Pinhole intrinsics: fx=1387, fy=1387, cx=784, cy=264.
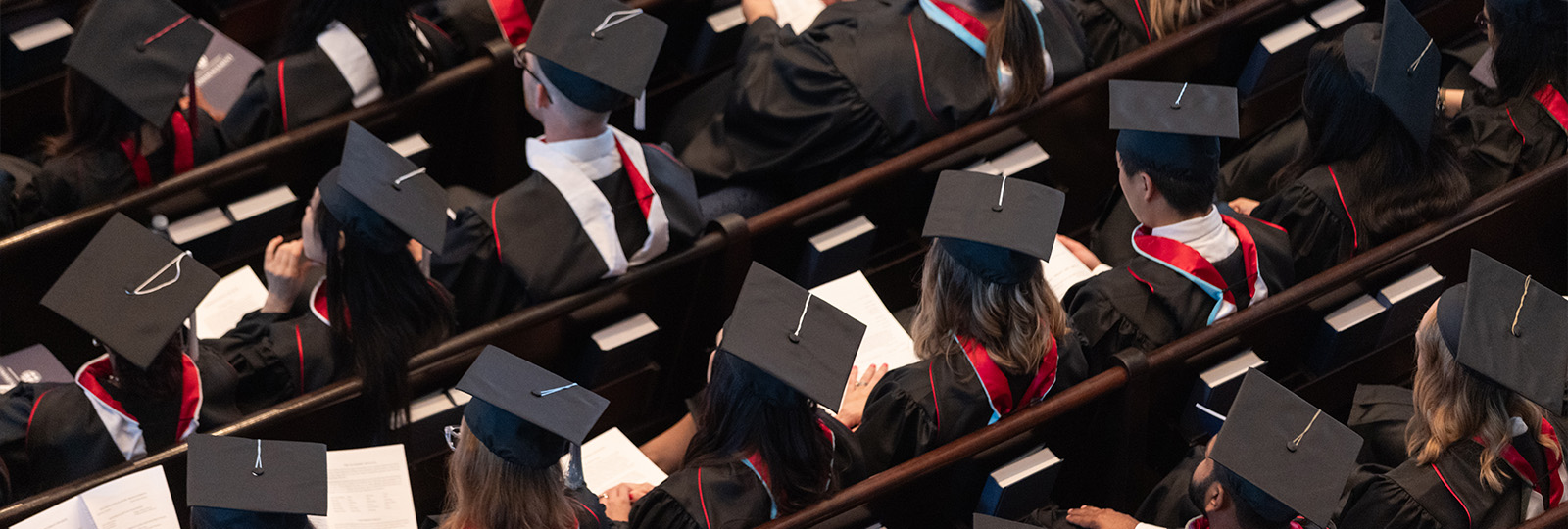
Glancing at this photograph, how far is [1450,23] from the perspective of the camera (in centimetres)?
476

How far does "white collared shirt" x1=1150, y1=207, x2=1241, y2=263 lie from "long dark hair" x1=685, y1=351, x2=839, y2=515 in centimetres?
108

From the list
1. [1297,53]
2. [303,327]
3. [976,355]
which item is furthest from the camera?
[1297,53]

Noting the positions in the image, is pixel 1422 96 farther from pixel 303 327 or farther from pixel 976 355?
pixel 303 327

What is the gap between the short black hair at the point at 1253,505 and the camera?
2.74 m

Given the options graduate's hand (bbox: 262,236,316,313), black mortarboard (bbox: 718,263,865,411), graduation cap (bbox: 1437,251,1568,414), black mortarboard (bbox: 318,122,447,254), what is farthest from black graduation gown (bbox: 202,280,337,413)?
graduation cap (bbox: 1437,251,1568,414)

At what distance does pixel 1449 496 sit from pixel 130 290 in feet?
9.27

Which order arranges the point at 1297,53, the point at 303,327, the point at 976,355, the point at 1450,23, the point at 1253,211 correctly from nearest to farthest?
the point at 976,355 → the point at 303,327 → the point at 1253,211 → the point at 1297,53 → the point at 1450,23

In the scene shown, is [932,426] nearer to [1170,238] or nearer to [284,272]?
[1170,238]

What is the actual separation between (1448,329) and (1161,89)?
0.89 metres

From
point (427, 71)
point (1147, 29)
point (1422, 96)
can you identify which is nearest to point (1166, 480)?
point (1422, 96)

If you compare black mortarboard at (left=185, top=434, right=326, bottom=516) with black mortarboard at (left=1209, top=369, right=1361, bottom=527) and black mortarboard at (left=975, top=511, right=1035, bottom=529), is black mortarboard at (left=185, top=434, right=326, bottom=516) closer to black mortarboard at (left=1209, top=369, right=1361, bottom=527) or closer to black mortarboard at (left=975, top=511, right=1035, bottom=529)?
black mortarboard at (left=975, top=511, right=1035, bottom=529)

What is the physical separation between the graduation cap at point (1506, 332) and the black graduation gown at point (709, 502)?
1.48m

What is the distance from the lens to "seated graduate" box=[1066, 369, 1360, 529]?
2721 millimetres

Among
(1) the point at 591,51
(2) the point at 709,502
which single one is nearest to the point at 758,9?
(1) the point at 591,51
